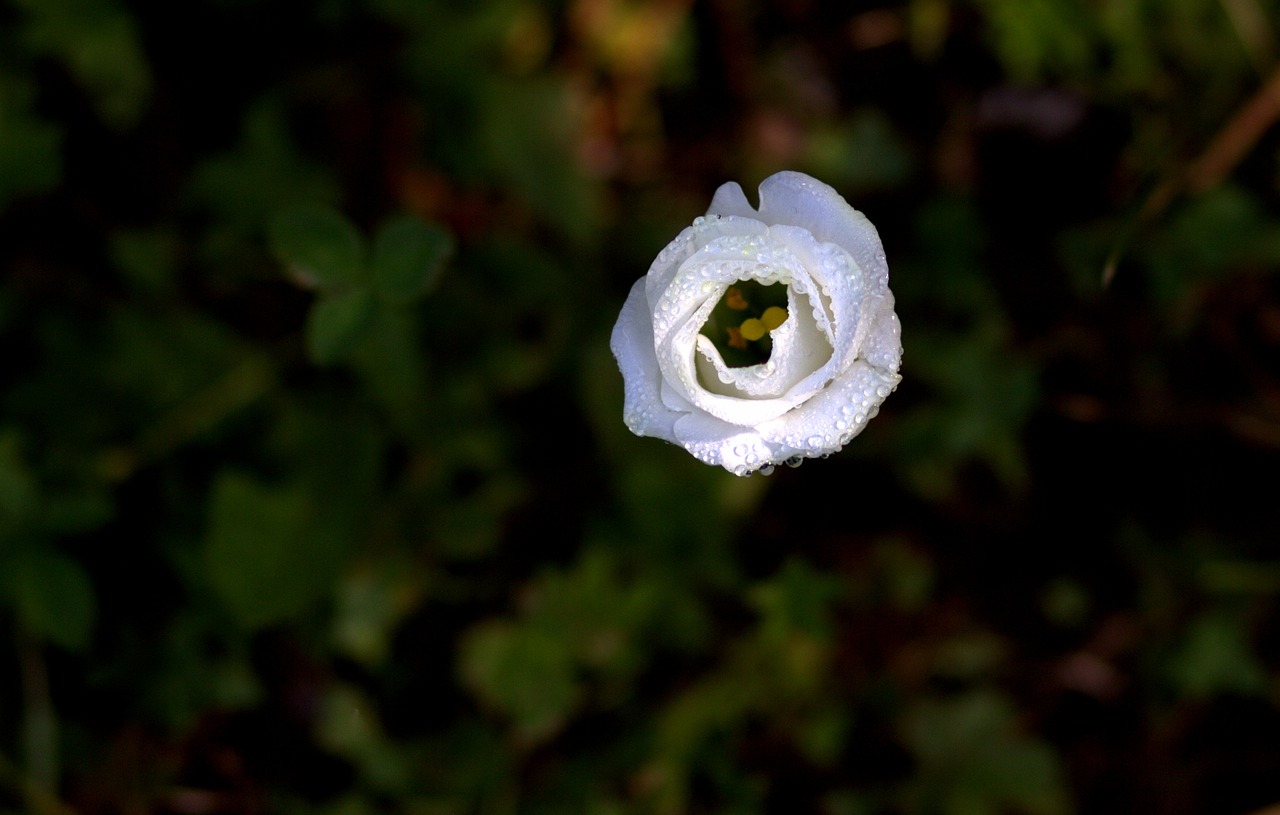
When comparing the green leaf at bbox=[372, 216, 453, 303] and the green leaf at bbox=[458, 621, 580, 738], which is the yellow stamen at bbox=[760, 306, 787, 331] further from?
the green leaf at bbox=[458, 621, 580, 738]

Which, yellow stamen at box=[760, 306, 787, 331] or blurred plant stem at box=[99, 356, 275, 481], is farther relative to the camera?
blurred plant stem at box=[99, 356, 275, 481]

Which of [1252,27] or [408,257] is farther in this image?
[1252,27]

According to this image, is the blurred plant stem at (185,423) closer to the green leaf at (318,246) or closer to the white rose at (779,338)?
the green leaf at (318,246)

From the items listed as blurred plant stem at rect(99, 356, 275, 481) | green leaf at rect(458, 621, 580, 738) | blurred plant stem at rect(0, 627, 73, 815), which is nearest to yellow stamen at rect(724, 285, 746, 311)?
green leaf at rect(458, 621, 580, 738)

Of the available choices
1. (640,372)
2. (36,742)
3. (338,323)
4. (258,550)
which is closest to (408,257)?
(338,323)

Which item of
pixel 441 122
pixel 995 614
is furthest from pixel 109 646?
pixel 995 614

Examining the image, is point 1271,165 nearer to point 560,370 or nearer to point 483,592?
point 560,370

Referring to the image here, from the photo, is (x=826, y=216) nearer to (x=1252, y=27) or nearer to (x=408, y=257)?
(x=408, y=257)

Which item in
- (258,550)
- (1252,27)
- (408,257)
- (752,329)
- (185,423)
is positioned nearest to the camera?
(752,329)
